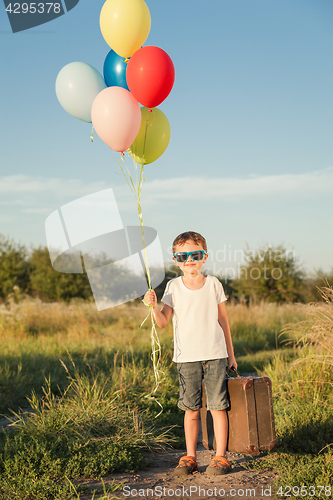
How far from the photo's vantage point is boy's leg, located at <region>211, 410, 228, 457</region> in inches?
126

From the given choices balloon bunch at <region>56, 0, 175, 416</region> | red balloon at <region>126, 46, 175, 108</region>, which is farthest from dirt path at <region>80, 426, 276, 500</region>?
red balloon at <region>126, 46, 175, 108</region>

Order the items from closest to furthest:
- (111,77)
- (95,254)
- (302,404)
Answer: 1. (111,77)
2. (302,404)
3. (95,254)

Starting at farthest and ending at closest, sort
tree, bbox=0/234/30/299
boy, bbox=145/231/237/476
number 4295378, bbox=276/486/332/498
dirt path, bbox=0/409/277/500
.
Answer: tree, bbox=0/234/30/299, boy, bbox=145/231/237/476, dirt path, bbox=0/409/277/500, number 4295378, bbox=276/486/332/498

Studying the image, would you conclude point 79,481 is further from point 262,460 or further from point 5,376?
point 5,376

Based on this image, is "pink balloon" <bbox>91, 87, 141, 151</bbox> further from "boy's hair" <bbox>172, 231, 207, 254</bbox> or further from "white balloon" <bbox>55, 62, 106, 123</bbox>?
"boy's hair" <bbox>172, 231, 207, 254</bbox>

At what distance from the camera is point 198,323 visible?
3283 mm

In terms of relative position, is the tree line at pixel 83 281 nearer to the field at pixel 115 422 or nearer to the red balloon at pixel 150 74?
the field at pixel 115 422

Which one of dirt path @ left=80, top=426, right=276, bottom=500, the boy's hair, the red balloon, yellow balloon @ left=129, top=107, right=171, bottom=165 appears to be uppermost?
the red balloon

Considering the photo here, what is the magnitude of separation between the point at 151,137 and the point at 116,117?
22.9 inches

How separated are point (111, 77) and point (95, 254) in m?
18.8

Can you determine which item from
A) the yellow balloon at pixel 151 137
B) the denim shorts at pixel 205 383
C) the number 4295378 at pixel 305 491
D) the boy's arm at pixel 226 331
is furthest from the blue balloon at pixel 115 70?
the number 4295378 at pixel 305 491

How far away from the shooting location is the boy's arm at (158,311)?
3191 millimetres

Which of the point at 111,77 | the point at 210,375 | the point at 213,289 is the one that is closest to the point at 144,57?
the point at 111,77

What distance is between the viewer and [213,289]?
3.37 meters
